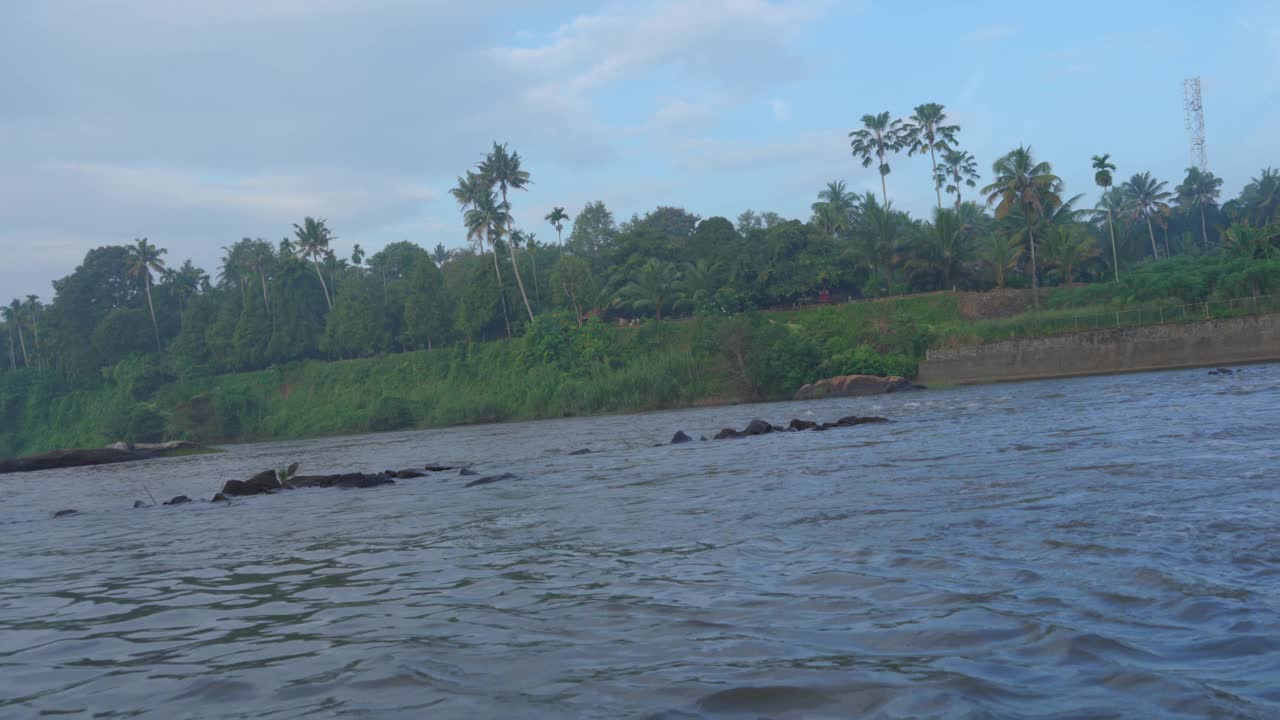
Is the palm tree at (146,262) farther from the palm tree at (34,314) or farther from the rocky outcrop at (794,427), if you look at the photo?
the rocky outcrop at (794,427)

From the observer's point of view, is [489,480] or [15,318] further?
[15,318]

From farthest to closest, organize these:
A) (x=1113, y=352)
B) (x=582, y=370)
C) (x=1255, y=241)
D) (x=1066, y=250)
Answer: (x=582, y=370), (x=1066, y=250), (x=1255, y=241), (x=1113, y=352)

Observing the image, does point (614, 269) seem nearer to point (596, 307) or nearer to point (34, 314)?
point (596, 307)

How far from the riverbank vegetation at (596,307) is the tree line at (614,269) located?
8.6 inches

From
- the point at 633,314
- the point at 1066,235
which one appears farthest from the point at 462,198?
the point at 1066,235

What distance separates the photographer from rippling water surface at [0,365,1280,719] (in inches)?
138

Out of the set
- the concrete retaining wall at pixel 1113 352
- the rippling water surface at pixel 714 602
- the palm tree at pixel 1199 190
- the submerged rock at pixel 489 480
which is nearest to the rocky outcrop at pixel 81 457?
the rippling water surface at pixel 714 602

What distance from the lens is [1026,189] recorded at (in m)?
57.6

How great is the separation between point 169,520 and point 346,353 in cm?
7544

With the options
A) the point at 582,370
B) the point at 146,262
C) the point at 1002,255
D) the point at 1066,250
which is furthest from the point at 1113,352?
the point at 146,262

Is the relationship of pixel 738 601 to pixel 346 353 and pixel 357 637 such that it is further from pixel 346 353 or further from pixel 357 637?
pixel 346 353

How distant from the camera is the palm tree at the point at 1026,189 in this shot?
57.4 metres

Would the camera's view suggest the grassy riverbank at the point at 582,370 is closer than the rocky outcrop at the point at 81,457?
No

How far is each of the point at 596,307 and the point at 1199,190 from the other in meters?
63.7
